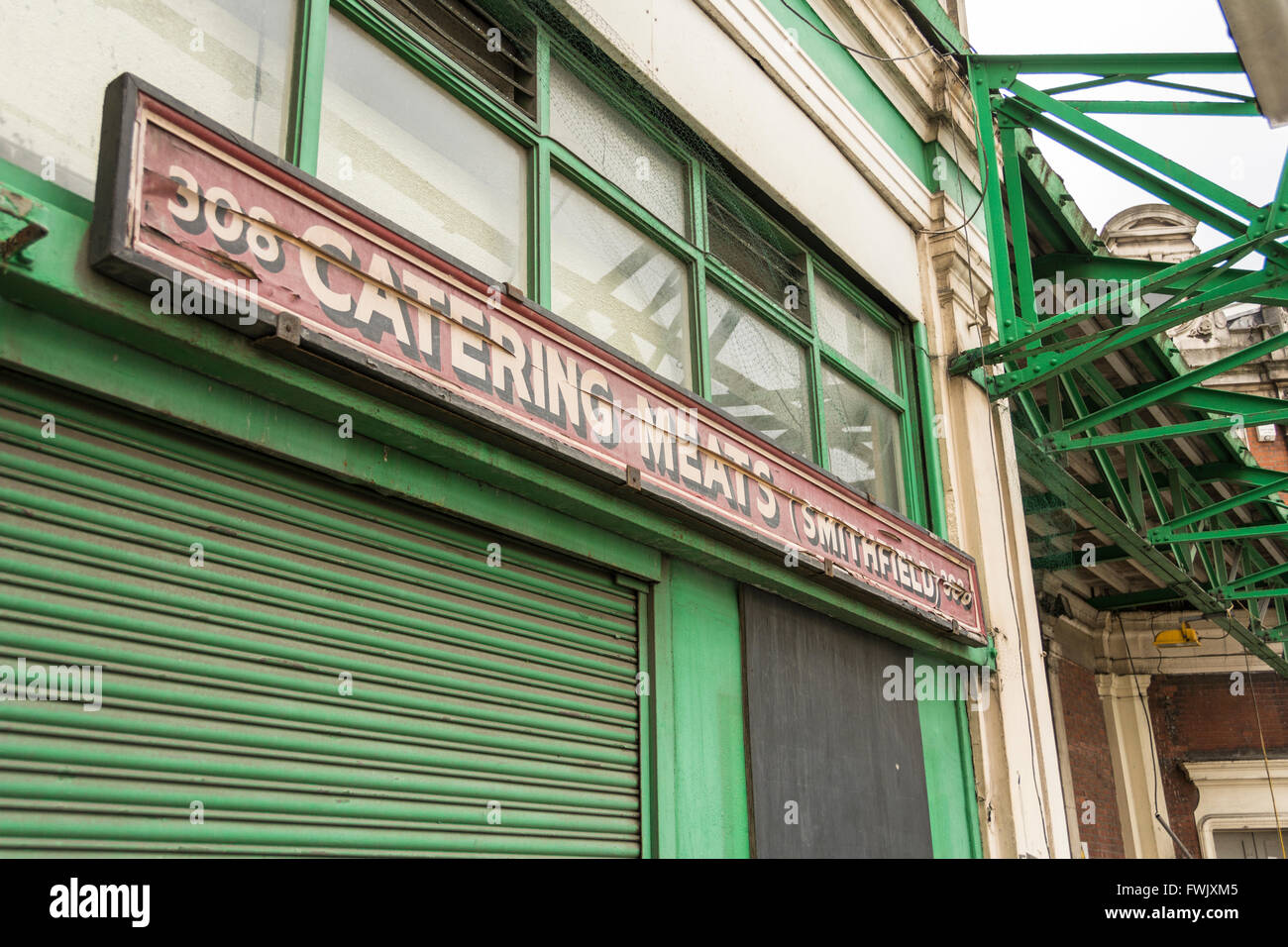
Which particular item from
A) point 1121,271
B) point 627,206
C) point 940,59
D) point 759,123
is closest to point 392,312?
point 627,206

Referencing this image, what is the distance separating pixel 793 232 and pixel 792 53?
115 cm

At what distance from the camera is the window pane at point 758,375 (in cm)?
610

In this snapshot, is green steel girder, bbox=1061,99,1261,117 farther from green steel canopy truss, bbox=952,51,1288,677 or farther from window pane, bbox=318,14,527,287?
window pane, bbox=318,14,527,287

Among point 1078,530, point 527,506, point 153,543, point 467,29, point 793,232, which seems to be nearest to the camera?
point 153,543

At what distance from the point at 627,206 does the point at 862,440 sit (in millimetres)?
2636

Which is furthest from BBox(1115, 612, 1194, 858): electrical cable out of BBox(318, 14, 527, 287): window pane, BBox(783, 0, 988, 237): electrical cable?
BBox(318, 14, 527, 287): window pane

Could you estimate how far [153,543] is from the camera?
3.11 m

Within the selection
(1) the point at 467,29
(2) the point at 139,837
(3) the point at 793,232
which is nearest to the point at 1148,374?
(3) the point at 793,232

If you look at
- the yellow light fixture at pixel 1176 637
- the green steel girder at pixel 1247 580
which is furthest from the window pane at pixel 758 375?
the yellow light fixture at pixel 1176 637

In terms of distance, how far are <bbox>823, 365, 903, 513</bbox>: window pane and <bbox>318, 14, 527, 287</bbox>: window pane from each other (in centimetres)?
284

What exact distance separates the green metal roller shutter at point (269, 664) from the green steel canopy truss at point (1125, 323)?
16.0 feet

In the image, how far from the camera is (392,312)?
366cm
